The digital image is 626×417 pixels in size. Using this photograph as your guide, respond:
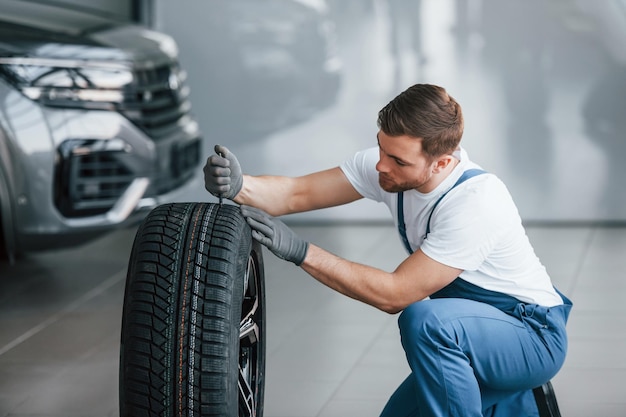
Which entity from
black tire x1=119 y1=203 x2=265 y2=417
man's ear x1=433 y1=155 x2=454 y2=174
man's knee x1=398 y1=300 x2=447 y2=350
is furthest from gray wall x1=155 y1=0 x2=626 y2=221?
black tire x1=119 y1=203 x2=265 y2=417

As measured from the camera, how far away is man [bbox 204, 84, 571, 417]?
2.72 metres

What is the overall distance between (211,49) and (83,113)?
238 centimetres

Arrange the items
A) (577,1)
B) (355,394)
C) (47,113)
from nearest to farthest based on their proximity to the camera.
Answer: (355,394) < (47,113) < (577,1)

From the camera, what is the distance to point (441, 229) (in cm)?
278

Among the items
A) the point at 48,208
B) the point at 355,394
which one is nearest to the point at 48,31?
the point at 48,208

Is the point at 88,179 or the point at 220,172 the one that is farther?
the point at 88,179

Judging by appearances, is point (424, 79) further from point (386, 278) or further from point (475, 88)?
point (386, 278)

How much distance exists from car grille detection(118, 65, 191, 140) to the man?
1969 millimetres

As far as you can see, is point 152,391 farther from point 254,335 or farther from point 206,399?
point 254,335

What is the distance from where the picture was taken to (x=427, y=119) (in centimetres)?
273

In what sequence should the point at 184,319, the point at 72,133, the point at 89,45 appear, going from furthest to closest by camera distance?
the point at 89,45, the point at 72,133, the point at 184,319

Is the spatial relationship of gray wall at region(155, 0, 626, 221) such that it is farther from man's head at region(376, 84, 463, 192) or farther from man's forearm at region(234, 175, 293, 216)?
man's head at region(376, 84, 463, 192)

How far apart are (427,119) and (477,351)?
630 millimetres

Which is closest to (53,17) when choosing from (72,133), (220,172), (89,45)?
(89,45)
